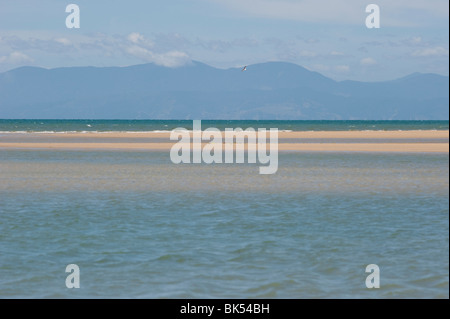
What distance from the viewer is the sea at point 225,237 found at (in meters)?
11.1

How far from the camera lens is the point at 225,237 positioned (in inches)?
583

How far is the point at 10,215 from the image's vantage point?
18016mm

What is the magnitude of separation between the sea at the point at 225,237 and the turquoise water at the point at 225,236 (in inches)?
1.3

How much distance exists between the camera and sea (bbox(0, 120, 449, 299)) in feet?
36.4

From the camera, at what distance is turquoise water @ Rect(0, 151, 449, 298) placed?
11.1m

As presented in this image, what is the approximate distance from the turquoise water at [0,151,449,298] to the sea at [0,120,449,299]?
0.11 ft

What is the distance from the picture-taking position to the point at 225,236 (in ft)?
49.0

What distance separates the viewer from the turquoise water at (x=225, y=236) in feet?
36.4

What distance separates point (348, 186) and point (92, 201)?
30.7ft

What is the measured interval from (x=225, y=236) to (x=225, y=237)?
0.11 m

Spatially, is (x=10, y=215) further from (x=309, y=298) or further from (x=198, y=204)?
(x=309, y=298)

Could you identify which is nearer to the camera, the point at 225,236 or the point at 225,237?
the point at 225,237
